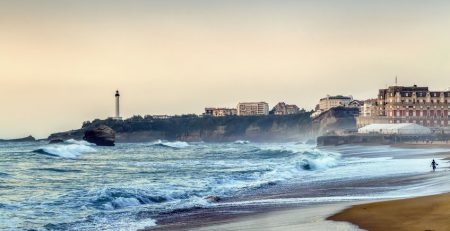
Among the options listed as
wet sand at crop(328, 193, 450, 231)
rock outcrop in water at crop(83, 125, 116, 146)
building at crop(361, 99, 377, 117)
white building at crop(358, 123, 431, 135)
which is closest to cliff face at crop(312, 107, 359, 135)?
building at crop(361, 99, 377, 117)

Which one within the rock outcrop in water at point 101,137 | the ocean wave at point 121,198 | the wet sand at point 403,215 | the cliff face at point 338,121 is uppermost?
the cliff face at point 338,121

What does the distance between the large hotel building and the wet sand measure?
128739 mm

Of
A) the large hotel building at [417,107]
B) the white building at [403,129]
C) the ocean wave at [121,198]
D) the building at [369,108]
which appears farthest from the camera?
the building at [369,108]

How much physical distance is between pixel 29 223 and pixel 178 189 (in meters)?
12.3

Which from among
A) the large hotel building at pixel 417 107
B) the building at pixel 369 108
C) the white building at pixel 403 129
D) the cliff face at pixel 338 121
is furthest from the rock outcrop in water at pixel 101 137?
the cliff face at pixel 338 121

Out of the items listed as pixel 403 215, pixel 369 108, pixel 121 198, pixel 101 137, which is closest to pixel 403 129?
pixel 369 108

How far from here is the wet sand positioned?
17109 mm

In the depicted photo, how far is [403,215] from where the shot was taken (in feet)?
62.5

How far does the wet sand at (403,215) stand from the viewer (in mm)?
17109

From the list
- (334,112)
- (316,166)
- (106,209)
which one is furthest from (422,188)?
(334,112)

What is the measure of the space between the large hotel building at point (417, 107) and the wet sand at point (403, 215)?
128739 mm

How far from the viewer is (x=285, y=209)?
24.0 m

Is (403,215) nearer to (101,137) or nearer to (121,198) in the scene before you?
(121,198)

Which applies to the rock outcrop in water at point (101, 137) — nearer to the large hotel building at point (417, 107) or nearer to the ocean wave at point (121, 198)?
the large hotel building at point (417, 107)
